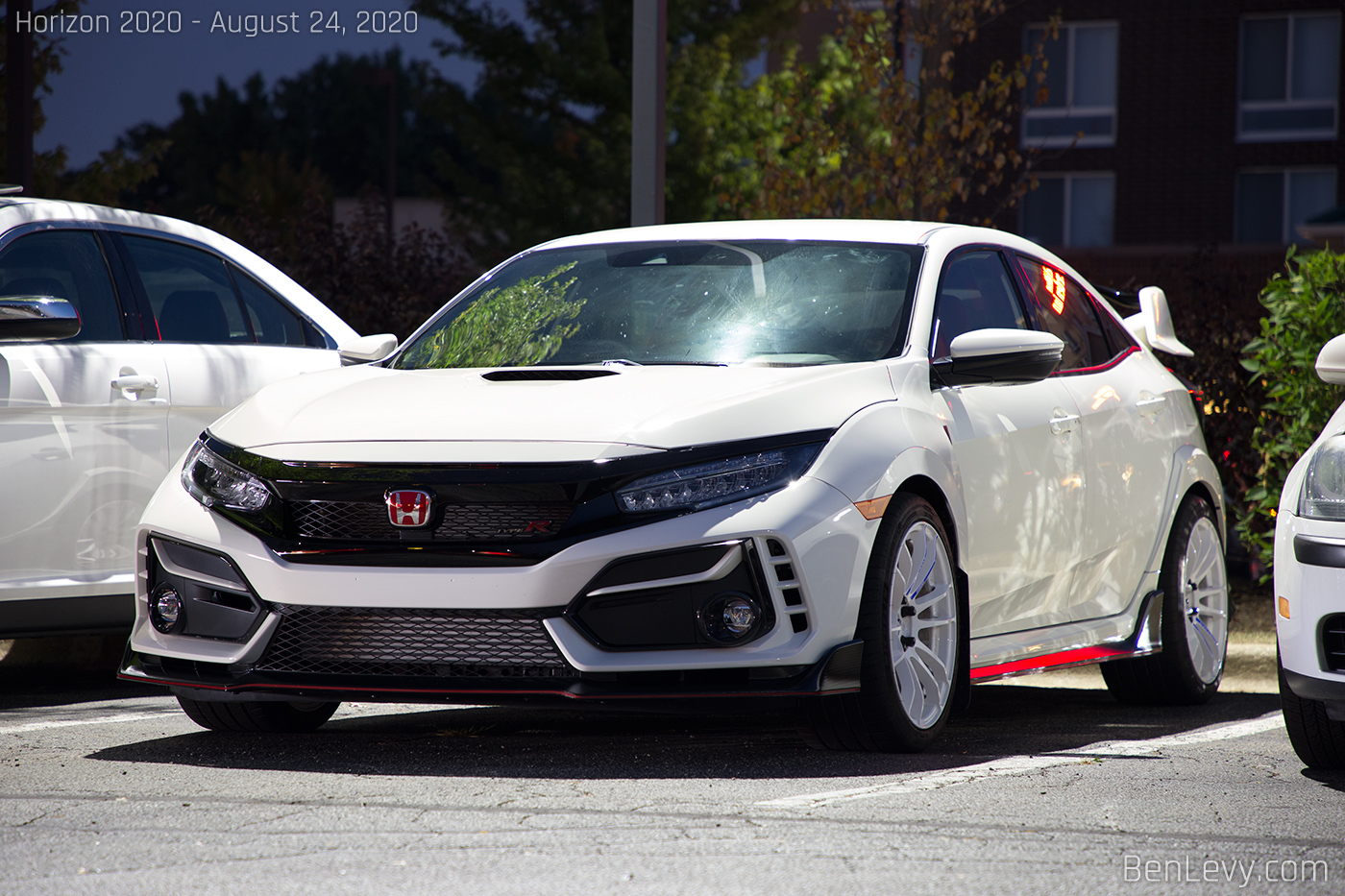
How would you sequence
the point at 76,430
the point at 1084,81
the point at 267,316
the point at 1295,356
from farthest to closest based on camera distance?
the point at 1084,81 < the point at 1295,356 < the point at 267,316 < the point at 76,430

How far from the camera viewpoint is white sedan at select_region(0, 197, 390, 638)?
257 inches

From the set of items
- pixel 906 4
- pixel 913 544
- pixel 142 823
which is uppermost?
pixel 906 4

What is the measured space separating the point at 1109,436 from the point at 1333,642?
195 cm

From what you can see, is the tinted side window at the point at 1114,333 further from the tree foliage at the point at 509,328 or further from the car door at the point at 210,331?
the car door at the point at 210,331

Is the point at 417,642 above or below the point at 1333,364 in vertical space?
below

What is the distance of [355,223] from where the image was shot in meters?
13.2

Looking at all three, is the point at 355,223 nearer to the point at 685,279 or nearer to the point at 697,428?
the point at 685,279

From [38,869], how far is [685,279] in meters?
3.10

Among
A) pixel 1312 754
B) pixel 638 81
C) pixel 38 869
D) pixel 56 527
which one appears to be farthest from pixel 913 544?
pixel 638 81

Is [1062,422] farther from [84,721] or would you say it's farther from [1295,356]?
[84,721]

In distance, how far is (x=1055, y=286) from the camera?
23.8ft

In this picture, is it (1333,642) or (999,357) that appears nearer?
(1333,642)

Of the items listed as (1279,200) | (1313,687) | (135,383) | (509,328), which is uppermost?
(1279,200)

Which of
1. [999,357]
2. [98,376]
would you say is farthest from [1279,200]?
[98,376]
